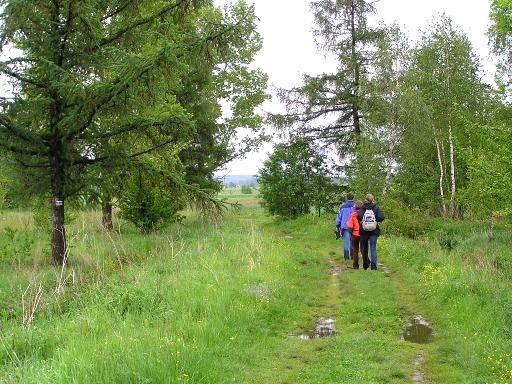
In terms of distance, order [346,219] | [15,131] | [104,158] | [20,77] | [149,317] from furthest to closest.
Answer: [346,219] → [104,158] → [20,77] → [15,131] → [149,317]

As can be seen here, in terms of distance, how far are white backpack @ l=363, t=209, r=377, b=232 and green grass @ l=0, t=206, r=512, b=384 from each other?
1.23m

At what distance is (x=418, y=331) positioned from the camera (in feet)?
28.3

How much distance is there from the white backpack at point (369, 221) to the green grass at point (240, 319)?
123 centimetres

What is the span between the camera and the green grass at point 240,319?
20.9 feet

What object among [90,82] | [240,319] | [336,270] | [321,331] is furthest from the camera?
[336,270]

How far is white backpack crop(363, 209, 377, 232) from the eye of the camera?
1394 centimetres

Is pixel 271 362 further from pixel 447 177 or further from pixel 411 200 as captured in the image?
pixel 447 177

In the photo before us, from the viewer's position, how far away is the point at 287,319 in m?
9.35

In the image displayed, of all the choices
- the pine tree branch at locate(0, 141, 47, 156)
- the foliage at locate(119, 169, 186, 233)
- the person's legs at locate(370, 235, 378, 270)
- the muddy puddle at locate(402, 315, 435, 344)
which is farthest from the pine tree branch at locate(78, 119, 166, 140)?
the muddy puddle at locate(402, 315, 435, 344)

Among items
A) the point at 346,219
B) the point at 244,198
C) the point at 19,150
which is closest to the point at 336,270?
the point at 346,219

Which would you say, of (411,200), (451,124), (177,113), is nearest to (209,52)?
(177,113)

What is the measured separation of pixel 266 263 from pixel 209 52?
5343 mm

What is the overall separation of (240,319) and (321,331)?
139 centimetres

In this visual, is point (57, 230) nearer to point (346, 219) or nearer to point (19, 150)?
point (19, 150)
